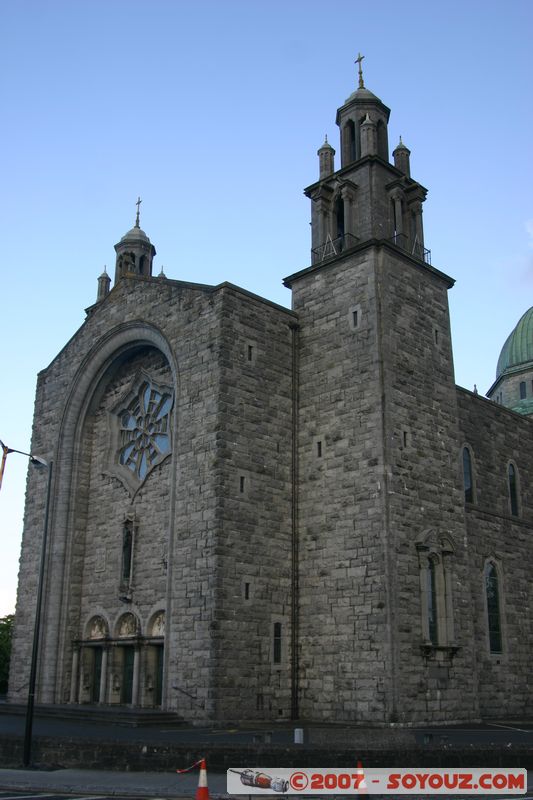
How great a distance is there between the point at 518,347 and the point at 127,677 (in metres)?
33.2

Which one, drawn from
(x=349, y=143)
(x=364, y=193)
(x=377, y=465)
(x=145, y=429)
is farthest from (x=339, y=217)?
(x=145, y=429)

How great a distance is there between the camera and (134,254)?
37.3 m

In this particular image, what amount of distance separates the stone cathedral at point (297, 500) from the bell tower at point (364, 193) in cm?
9

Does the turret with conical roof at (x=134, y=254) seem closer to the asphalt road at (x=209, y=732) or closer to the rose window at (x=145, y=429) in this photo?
the rose window at (x=145, y=429)

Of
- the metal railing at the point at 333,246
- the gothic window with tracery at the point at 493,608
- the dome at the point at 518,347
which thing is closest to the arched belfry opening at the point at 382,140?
the metal railing at the point at 333,246

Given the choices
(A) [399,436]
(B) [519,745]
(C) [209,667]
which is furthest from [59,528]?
(B) [519,745]

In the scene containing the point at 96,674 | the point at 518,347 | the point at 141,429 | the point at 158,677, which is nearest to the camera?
the point at 158,677

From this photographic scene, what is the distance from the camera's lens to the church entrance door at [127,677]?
1062 inches

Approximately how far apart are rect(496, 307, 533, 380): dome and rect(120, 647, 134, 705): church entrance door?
31491 millimetres

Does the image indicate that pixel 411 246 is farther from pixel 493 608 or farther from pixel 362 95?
pixel 493 608

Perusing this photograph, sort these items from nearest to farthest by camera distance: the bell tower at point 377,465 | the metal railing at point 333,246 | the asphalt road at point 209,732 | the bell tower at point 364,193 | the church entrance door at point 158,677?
1. the asphalt road at point 209,732
2. the bell tower at point 377,465
3. the church entrance door at point 158,677
4. the metal railing at point 333,246
5. the bell tower at point 364,193

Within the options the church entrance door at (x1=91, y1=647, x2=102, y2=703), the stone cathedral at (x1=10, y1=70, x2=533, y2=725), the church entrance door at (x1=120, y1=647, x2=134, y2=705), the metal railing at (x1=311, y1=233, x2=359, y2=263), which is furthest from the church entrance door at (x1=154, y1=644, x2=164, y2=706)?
the metal railing at (x1=311, y1=233, x2=359, y2=263)

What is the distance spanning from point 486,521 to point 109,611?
13801 millimetres

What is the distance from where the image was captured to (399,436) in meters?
24.9
